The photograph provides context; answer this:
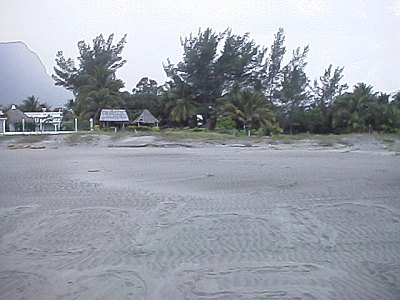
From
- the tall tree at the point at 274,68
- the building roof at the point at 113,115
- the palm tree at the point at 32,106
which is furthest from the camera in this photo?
the palm tree at the point at 32,106

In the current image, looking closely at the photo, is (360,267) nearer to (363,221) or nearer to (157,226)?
(363,221)

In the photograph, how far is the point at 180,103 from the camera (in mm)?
Answer: 41062

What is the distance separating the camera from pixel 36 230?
219 inches

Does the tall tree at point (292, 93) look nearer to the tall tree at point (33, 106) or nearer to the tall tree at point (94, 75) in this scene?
the tall tree at point (94, 75)

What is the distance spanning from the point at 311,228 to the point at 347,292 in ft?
6.77

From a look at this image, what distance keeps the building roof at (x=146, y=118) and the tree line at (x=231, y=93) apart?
165cm

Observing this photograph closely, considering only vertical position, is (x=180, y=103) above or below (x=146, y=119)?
above

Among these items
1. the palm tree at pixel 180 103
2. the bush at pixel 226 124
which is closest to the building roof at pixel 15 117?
the palm tree at pixel 180 103

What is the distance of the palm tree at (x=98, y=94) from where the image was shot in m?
40.8

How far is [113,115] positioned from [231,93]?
10441 mm

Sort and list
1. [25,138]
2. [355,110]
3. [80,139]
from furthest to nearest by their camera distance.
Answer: [355,110]
[25,138]
[80,139]

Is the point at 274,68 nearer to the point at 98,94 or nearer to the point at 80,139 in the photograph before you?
the point at 98,94

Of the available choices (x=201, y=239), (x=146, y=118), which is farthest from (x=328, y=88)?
(x=201, y=239)

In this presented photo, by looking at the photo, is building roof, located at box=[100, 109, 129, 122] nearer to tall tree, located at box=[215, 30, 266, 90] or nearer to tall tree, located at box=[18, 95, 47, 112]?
tall tree, located at box=[215, 30, 266, 90]
